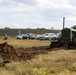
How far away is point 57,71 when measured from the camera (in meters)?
16.1

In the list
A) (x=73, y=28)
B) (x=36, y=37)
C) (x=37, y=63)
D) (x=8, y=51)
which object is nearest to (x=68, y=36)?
(x=73, y=28)

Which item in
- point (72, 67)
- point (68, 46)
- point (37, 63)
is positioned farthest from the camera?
point (68, 46)

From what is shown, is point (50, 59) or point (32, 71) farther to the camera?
point (50, 59)

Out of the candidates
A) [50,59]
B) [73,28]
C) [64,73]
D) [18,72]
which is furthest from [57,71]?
[73,28]

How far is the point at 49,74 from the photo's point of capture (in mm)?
15156

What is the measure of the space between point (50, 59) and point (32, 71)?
6.11 metres

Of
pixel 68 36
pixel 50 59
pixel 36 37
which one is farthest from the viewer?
pixel 36 37

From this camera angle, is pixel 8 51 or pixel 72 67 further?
pixel 8 51

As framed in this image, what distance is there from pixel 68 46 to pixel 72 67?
16658mm

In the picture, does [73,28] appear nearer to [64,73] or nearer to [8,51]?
[8,51]

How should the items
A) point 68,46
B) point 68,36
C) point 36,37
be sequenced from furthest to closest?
point 36,37 → point 68,36 → point 68,46

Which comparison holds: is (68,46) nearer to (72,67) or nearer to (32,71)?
(72,67)

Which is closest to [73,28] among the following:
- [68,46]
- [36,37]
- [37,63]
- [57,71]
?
[68,46]

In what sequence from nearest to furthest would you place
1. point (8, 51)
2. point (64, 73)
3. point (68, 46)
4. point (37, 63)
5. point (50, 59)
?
point (64, 73) < point (37, 63) < point (50, 59) < point (8, 51) < point (68, 46)
